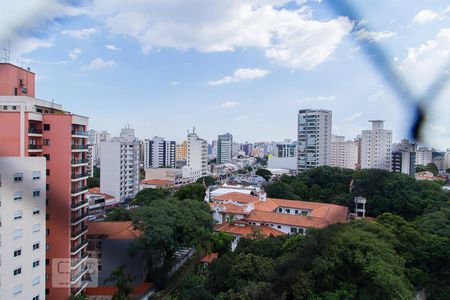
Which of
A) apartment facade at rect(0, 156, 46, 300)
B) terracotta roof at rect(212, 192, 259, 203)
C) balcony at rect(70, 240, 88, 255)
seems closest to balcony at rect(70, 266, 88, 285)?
balcony at rect(70, 240, 88, 255)

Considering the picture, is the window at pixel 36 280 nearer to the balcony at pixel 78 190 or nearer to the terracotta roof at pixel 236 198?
the balcony at pixel 78 190

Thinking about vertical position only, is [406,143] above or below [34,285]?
above

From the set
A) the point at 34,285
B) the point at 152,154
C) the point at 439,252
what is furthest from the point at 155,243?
the point at 152,154

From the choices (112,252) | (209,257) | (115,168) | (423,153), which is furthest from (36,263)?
(115,168)

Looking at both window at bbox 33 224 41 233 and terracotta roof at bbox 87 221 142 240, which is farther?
terracotta roof at bbox 87 221 142 240

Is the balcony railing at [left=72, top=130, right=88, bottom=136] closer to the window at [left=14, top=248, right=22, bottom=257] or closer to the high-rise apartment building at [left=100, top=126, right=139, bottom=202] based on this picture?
the window at [left=14, top=248, right=22, bottom=257]

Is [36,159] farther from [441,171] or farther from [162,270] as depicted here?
[441,171]

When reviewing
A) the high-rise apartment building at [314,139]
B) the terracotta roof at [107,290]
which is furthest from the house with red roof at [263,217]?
the high-rise apartment building at [314,139]
